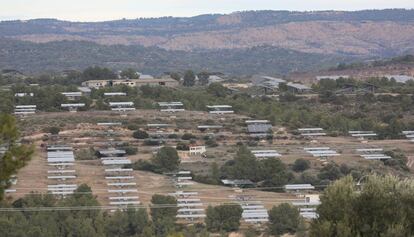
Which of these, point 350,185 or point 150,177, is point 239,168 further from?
point 350,185

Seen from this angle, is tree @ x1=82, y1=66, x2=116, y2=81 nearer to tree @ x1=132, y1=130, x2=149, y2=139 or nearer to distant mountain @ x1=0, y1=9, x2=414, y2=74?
tree @ x1=132, y1=130, x2=149, y2=139

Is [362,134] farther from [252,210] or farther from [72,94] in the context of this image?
[252,210]

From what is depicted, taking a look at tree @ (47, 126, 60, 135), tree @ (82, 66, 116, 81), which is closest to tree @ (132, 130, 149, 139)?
tree @ (47, 126, 60, 135)

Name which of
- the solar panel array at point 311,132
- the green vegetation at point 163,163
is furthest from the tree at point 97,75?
the green vegetation at point 163,163

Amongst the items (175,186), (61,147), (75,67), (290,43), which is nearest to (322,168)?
(175,186)

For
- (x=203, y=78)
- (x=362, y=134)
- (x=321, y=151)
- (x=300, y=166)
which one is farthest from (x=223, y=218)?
(x=203, y=78)
